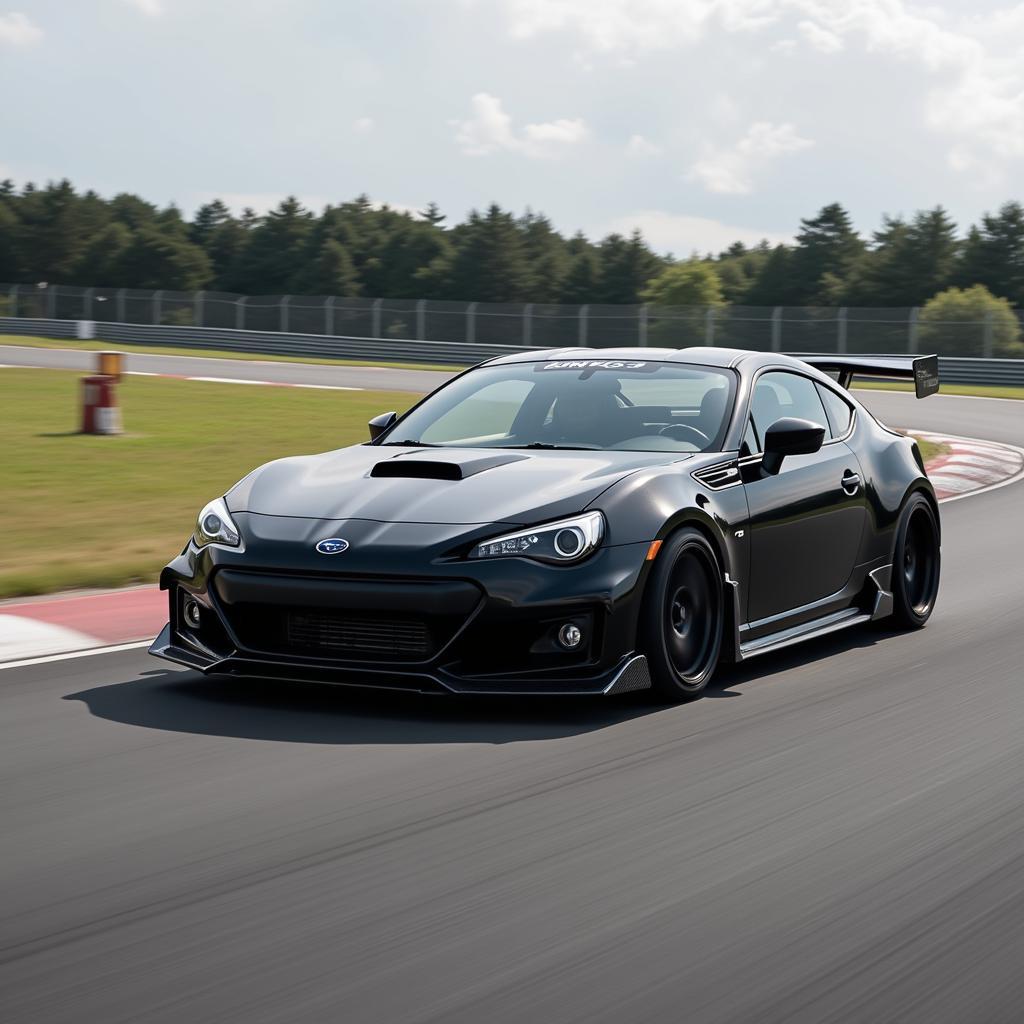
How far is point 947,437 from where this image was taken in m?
22.4

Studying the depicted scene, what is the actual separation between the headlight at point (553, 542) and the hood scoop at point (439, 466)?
1.81 feet

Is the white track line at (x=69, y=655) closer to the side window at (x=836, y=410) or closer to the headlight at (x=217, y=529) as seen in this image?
the headlight at (x=217, y=529)

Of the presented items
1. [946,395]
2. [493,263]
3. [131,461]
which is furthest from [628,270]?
[131,461]

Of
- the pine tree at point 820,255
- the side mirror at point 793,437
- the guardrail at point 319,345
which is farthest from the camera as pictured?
the pine tree at point 820,255

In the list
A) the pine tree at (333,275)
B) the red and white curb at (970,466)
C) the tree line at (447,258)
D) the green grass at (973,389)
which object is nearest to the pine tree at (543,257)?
the tree line at (447,258)

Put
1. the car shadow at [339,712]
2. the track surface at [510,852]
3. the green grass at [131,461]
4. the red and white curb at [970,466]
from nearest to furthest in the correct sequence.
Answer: the track surface at [510,852]
the car shadow at [339,712]
the green grass at [131,461]
the red and white curb at [970,466]

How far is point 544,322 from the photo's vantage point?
165 ft

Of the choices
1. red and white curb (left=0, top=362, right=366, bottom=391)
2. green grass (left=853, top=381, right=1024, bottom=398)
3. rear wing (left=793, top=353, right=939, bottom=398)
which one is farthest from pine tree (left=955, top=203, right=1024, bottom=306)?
rear wing (left=793, top=353, right=939, bottom=398)

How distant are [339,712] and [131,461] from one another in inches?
422

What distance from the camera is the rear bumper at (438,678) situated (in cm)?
584

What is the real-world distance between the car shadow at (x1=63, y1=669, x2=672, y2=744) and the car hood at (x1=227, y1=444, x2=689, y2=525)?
2.24ft

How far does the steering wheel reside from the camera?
697 centimetres

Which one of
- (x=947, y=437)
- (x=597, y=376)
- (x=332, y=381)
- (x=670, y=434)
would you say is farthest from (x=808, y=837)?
(x=332, y=381)

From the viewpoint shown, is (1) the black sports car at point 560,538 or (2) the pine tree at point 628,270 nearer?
(1) the black sports car at point 560,538
